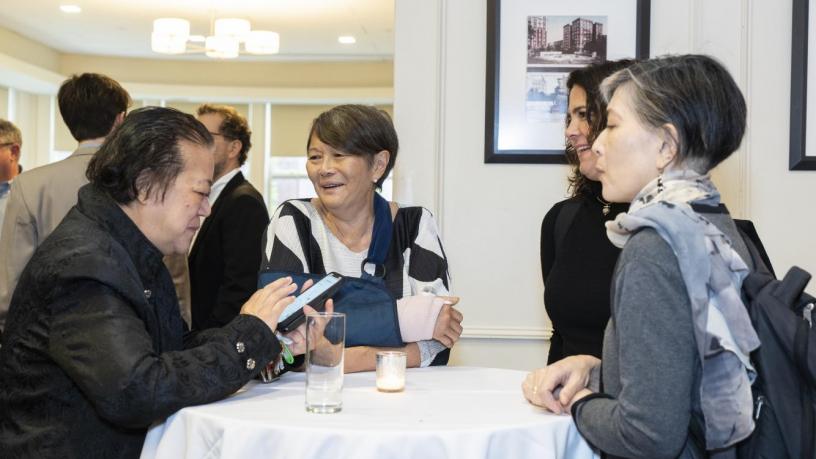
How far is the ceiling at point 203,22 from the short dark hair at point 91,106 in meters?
5.32

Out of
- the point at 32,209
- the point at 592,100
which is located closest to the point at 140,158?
the point at 592,100

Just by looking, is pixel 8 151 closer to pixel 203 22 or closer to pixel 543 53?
pixel 543 53

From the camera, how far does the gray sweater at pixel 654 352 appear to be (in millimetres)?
1351

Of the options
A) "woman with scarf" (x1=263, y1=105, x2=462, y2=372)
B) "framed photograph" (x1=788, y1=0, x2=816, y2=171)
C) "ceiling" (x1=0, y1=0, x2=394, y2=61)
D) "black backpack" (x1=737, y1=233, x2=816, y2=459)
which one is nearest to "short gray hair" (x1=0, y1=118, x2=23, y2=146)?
"woman with scarf" (x1=263, y1=105, x2=462, y2=372)

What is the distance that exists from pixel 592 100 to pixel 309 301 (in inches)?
36.6

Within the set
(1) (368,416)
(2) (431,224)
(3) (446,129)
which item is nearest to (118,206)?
(1) (368,416)

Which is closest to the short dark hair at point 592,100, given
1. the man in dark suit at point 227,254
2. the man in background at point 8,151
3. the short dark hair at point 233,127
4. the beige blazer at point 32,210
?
the man in dark suit at point 227,254

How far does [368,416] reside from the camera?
65.9 inches

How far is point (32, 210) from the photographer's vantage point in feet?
10.9

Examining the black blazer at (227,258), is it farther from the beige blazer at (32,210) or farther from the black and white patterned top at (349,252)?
the black and white patterned top at (349,252)

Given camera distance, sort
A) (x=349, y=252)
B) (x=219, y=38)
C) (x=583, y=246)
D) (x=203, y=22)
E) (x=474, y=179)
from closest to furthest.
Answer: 1. (x=583, y=246)
2. (x=349, y=252)
3. (x=474, y=179)
4. (x=219, y=38)
5. (x=203, y=22)

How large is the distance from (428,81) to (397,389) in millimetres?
1666

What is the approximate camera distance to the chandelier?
7.88m

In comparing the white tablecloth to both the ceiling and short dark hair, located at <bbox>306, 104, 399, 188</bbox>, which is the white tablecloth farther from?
the ceiling
